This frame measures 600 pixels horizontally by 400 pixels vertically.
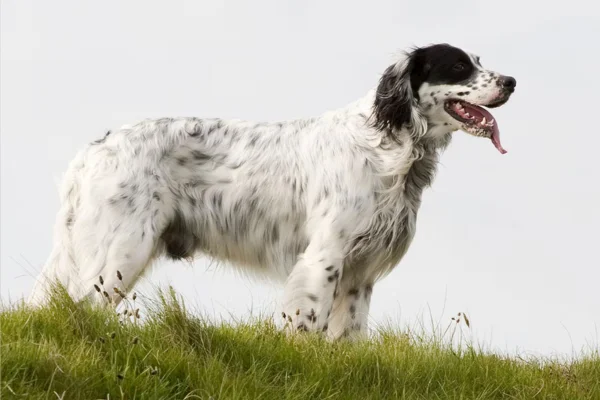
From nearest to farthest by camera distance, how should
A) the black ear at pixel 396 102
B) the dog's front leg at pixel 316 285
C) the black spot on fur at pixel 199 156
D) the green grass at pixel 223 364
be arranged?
1. the green grass at pixel 223 364
2. the dog's front leg at pixel 316 285
3. the black ear at pixel 396 102
4. the black spot on fur at pixel 199 156

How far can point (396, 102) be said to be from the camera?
24.2 ft

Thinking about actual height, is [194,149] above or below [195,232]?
above

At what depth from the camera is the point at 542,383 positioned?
6496 mm

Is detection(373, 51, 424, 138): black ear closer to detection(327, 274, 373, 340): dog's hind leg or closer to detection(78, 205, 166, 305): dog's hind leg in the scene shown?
detection(327, 274, 373, 340): dog's hind leg

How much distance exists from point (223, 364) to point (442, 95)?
123 inches

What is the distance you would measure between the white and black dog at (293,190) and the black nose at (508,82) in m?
0.01

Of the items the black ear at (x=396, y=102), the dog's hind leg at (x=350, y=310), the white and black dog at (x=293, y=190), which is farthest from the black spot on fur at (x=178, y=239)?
the black ear at (x=396, y=102)

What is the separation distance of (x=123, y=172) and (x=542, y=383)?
3.57 meters

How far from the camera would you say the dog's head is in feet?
24.2

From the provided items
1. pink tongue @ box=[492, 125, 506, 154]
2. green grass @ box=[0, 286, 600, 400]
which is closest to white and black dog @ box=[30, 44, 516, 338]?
pink tongue @ box=[492, 125, 506, 154]

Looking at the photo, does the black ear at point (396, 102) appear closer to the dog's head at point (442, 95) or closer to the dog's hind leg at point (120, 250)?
the dog's head at point (442, 95)

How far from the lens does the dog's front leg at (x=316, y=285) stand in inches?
282

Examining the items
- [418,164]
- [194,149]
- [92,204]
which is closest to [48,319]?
[92,204]

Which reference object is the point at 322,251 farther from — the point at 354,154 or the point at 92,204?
the point at 92,204
